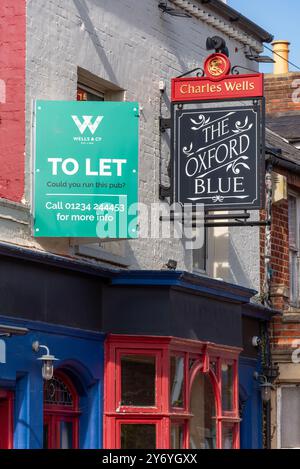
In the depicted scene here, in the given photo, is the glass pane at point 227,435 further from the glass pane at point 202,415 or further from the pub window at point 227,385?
the glass pane at point 202,415

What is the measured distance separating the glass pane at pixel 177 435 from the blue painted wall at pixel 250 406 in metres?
3.18

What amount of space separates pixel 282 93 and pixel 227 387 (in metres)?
12.2

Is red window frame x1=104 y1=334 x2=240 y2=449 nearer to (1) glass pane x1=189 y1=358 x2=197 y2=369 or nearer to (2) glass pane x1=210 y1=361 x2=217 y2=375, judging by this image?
(1) glass pane x1=189 y1=358 x2=197 y2=369

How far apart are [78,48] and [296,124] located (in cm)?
943

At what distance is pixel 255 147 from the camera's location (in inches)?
780

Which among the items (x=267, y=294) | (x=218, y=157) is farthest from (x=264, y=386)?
(x=218, y=157)

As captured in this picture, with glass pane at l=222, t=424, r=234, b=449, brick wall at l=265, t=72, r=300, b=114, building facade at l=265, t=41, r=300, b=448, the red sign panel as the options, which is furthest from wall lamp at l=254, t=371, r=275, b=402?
brick wall at l=265, t=72, r=300, b=114

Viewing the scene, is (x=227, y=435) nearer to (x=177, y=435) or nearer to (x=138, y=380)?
(x=177, y=435)

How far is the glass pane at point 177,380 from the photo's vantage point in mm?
19188

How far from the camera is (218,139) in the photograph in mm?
19969

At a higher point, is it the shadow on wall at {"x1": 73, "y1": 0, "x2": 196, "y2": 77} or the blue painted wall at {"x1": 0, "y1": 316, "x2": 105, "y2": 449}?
the shadow on wall at {"x1": 73, "y1": 0, "x2": 196, "y2": 77}

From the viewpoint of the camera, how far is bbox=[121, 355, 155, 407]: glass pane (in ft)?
62.0

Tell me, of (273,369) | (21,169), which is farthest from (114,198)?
(273,369)

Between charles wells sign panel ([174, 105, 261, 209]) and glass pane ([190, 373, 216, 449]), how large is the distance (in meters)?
2.46
